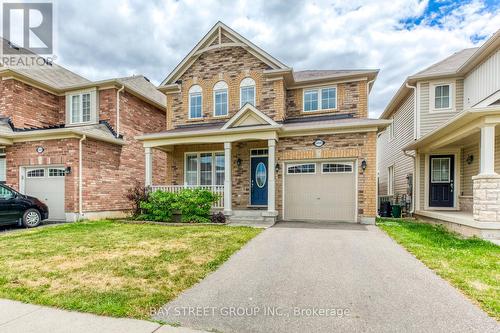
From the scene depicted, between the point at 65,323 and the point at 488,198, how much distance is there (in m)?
8.93

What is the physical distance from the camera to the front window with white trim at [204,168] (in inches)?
478

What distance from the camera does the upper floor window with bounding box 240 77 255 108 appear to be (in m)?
12.0

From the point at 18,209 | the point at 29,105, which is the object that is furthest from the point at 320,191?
the point at 29,105

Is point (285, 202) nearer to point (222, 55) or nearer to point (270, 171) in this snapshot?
point (270, 171)

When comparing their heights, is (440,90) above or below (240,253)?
above

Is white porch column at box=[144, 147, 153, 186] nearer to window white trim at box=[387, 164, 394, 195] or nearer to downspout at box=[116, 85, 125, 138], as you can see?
downspout at box=[116, 85, 125, 138]

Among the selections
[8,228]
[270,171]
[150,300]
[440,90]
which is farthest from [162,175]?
[440,90]

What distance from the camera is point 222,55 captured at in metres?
12.5

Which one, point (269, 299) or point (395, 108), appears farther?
point (395, 108)

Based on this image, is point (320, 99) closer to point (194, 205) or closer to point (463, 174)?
point (463, 174)

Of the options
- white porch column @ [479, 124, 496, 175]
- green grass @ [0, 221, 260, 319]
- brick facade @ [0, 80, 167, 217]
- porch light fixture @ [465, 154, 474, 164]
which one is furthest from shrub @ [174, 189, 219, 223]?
porch light fixture @ [465, 154, 474, 164]

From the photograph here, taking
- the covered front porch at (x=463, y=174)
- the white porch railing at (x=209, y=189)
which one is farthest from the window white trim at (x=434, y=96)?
the white porch railing at (x=209, y=189)

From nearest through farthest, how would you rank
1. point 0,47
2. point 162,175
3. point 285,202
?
point 285,202, point 0,47, point 162,175

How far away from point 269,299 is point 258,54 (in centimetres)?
1050
